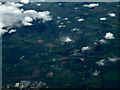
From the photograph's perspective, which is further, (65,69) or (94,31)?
(94,31)

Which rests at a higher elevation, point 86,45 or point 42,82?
point 86,45

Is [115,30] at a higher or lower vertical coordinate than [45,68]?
higher

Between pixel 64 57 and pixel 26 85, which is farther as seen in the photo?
pixel 64 57

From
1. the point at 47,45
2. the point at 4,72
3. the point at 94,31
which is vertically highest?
the point at 94,31

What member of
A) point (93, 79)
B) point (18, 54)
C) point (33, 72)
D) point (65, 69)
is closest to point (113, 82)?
point (93, 79)

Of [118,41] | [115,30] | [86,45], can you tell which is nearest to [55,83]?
[86,45]

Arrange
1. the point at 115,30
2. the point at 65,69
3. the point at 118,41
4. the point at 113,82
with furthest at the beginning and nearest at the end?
the point at 115,30 < the point at 118,41 < the point at 65,69 < the point at 113,82

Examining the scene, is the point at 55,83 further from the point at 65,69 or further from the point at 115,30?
the point at 115,30

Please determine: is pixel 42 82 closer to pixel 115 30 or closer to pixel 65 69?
pixel 65 69

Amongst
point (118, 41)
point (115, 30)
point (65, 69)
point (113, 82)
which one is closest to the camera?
point (113, 82)
